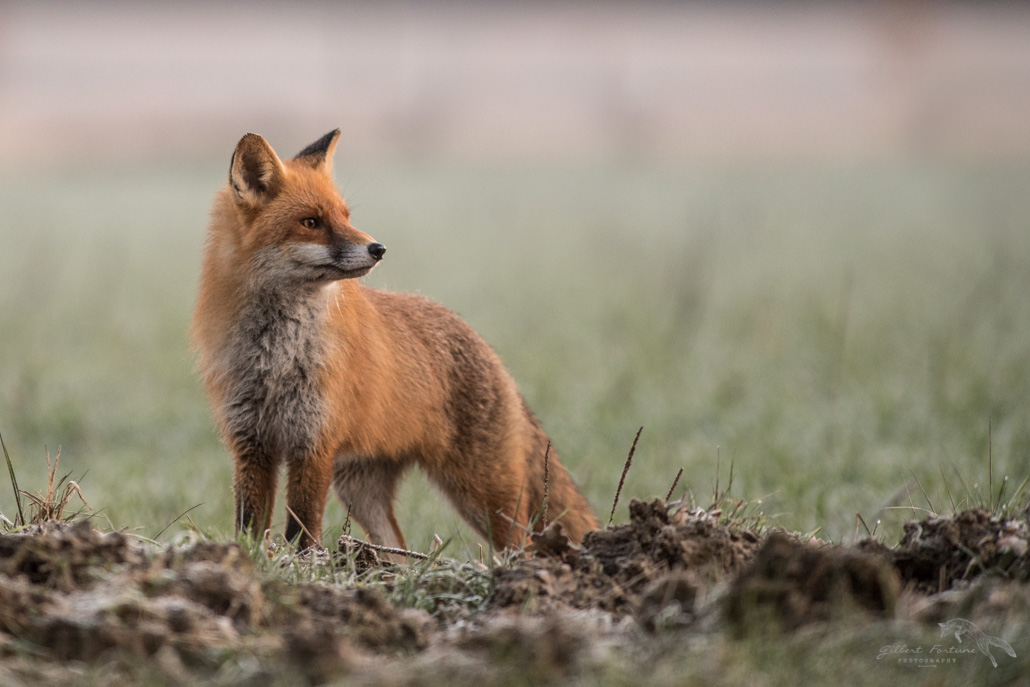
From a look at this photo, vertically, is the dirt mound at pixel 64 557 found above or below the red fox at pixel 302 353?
below

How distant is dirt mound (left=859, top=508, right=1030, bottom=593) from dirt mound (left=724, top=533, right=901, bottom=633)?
1.51 ft

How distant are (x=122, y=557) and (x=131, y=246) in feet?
62.1

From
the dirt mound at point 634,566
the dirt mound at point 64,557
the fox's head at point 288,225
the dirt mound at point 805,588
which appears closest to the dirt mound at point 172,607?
the dirt mound at point 64,557

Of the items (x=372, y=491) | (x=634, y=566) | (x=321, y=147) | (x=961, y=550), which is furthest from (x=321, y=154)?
(x=961, y=550)

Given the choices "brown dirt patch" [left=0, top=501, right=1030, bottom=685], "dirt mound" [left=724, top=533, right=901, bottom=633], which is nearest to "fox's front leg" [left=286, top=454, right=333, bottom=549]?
"brown dirt patch" [left=0, top=501, right=1030, bottom=685]

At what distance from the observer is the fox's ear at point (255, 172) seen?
189 inches

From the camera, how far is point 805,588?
2.97m

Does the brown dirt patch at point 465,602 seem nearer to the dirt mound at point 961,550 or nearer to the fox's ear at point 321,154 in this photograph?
the dirt mound at point 961,550

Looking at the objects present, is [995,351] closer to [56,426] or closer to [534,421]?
[534,421]

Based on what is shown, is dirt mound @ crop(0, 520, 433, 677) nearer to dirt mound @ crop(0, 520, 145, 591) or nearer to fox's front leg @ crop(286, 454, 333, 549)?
dirt mound @ crop(0, 520, 145, 591)

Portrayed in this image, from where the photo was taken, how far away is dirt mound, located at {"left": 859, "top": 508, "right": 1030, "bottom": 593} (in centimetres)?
333

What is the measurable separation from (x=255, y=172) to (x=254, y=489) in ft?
4.94

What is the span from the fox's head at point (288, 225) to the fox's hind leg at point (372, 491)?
1.34 metres

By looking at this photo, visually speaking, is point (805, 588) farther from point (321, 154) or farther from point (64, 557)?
point (321, 154)
